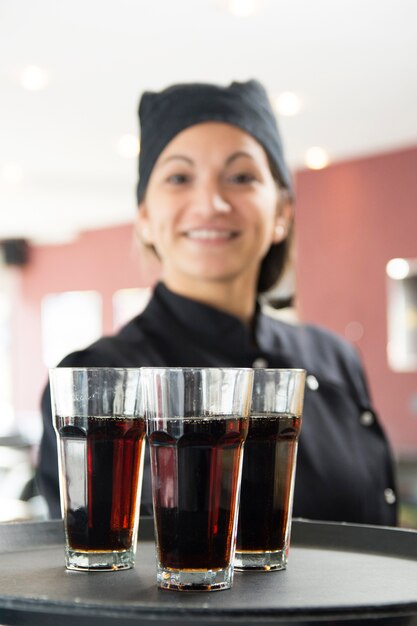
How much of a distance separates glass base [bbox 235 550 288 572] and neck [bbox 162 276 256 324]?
83 centimetres

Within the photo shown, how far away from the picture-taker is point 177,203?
1608 mm

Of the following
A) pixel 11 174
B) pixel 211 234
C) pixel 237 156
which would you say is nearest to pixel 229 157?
pixel 237 156

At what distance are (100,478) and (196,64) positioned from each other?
440 cm

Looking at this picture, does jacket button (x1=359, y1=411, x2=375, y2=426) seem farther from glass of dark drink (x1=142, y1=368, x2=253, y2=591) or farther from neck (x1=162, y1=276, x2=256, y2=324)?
glass of dark drink (x1=142, y1=368, x2=253, y2=591)

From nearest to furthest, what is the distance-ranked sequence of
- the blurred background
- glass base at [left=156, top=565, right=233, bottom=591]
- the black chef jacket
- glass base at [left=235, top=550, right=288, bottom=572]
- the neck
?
1. glass base at [left=156, top=565, right=233, bottom=591]
2. glass base at [left=235, top=550, right=288, bottom=572]
3. the black chef jacket
4. the neck
5. the blurred background

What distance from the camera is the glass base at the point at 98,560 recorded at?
0.86m

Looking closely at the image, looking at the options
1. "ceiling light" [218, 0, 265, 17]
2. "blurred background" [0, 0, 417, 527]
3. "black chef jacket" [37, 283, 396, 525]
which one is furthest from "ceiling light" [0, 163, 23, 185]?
"black chef jacket" [37, 283, 396, 525]

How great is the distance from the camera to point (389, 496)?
172cm

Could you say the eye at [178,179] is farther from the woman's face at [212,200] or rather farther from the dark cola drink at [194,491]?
the dark cola drink at [194,491]

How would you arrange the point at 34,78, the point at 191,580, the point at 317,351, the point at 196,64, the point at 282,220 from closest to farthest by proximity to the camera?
the point at 191,580 → the point at 282,220 → the point at 317,351 → the point at 196,64 → the point at 34,78

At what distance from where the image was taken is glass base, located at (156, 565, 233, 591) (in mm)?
774

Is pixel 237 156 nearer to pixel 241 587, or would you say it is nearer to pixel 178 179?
pixel 178 179

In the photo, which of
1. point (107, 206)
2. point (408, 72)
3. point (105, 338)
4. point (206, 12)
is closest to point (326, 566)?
point (105, 338)

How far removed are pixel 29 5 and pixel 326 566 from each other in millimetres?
3706
